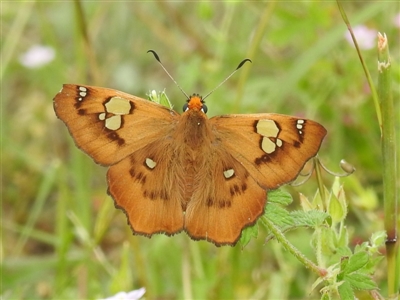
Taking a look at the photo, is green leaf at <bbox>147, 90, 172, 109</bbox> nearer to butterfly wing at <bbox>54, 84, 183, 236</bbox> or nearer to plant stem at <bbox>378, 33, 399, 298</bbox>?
butterfly wing at <bbox>54, 84, 183, 236</bbox>

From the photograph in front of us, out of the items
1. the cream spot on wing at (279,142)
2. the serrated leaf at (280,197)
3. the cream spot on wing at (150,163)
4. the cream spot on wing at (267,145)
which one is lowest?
the cream spot on wing at (150,163)

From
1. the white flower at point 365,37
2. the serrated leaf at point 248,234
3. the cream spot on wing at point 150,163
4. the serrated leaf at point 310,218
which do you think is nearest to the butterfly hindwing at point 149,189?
the cream spot on wing at point 150,163

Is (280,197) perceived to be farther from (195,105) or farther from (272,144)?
(195,105)

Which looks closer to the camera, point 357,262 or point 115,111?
point 357,262

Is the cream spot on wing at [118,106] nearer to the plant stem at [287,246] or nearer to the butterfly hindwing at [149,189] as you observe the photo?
the butterfly hindwing at [149,189]

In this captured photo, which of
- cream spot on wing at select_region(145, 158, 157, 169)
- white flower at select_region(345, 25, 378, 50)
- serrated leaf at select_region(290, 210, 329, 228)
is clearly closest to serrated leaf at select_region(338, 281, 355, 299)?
serrated leaf at select_region(290, 210, 329, 228)

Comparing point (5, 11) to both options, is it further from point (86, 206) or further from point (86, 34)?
point (86, 206)

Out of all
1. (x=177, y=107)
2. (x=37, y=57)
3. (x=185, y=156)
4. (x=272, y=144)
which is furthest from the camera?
(x=177, y=107)

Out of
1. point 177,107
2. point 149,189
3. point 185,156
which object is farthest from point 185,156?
point 177,107
